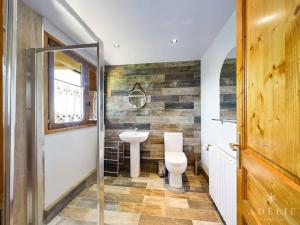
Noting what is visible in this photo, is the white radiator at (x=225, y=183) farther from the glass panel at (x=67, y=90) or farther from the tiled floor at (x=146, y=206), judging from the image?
the glass panel at (x=67, y=90)

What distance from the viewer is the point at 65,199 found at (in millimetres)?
1980

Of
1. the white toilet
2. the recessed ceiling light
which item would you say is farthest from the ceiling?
the white toilet

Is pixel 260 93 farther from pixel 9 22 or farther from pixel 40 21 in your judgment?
pixel 40 21

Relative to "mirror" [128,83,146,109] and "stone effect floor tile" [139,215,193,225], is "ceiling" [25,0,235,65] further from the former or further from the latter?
"stone effect floor tile" [139,215,193,225]

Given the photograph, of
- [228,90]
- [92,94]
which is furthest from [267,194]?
[92,94]

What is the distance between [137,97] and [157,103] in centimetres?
44

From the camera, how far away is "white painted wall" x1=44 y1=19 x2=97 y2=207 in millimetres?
1762

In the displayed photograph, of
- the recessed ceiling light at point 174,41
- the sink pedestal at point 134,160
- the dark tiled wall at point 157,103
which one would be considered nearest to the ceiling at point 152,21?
the recessed ceiling light at point 174,41

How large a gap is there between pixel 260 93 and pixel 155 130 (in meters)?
2.62

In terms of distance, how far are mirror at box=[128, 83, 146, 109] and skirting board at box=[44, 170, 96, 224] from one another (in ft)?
4.88

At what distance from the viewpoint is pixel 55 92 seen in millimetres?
1922

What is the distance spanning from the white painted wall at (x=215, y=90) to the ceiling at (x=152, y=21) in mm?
130

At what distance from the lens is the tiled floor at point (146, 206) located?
5.71 feet

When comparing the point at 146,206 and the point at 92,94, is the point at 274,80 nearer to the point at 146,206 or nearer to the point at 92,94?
the point at 146,206
